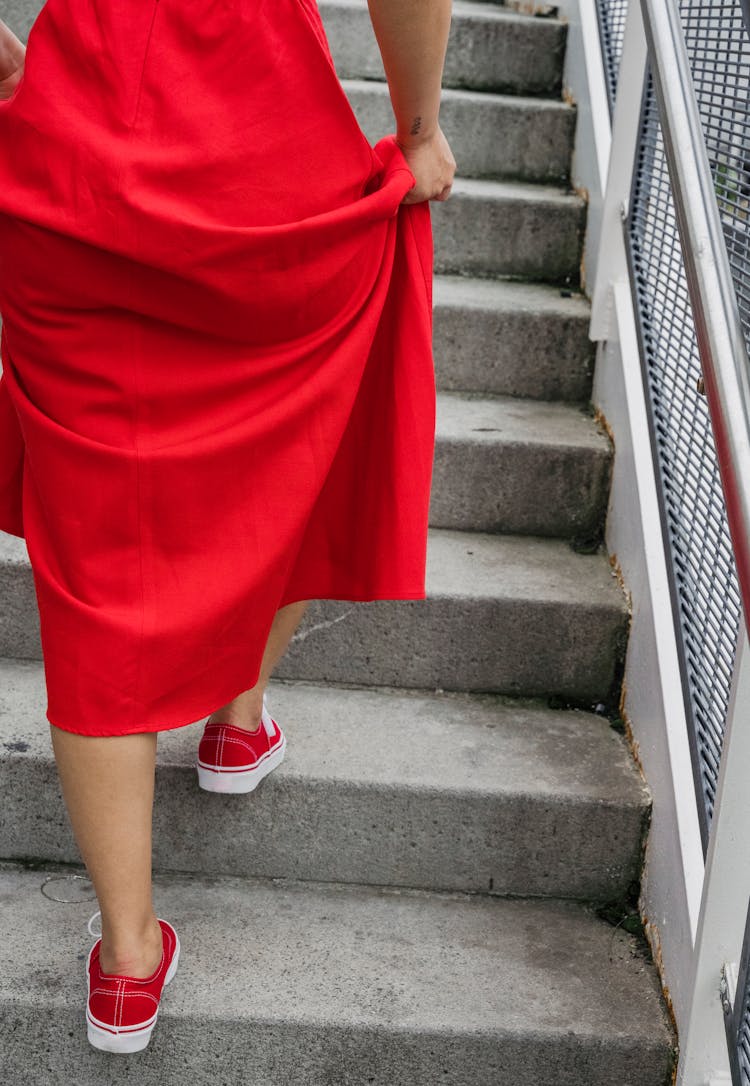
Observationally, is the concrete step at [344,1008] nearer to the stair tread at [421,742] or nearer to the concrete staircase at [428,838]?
the concrete staircase at [428,838]

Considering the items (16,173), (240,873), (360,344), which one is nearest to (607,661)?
(240,873)

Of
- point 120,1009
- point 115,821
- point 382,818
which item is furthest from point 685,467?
point 120,1009

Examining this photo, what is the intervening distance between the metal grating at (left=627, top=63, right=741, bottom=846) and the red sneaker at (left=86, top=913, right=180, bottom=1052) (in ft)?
2.30

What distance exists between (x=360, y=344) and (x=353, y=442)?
6.4 inches

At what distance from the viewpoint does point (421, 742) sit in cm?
180

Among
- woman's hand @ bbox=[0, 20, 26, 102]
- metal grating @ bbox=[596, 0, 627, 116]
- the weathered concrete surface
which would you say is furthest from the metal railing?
woman's hand @ bbox=[0, 20, 26, 102]

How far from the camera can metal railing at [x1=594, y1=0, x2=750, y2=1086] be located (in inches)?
47.9

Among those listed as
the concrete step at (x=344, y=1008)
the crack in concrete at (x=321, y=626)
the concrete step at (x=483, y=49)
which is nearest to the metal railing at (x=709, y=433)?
the concrete step at (x=344, y=1008)

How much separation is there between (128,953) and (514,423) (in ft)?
4.00

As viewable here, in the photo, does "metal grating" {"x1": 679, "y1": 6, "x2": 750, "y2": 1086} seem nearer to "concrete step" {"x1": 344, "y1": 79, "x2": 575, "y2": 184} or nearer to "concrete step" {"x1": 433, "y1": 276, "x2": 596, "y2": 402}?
"concrete step" {"x1": 433, "y1": 276, "x2": 596, "y2": 402}

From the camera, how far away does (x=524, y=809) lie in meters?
1.71

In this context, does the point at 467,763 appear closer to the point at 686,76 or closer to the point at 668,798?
the point at 668,798

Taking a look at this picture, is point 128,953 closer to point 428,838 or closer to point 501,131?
point 428,838

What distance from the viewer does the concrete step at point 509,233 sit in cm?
253
